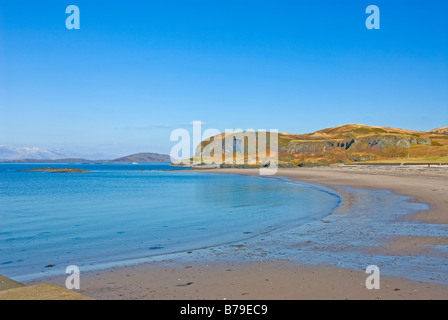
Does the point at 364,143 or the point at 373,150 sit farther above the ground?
the point at 364,143

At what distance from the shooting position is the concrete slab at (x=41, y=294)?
4.78 m

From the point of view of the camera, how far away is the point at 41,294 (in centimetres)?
491

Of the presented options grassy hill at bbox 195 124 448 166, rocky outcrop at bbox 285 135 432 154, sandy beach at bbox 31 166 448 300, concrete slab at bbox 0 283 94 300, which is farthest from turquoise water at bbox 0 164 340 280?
rocky outcrop at bbox 285 135 432 154

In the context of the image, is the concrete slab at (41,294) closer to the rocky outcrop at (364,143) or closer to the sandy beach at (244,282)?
the sandy beach at (244,282)

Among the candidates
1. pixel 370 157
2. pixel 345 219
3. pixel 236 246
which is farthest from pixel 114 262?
pixel 370 157

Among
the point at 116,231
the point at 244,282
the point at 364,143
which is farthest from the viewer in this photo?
the point at 364,143

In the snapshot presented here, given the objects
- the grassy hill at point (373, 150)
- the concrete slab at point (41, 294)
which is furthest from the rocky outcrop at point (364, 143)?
the concrete slab at point (41, 294)

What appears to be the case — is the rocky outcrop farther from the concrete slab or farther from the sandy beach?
the concrete slab

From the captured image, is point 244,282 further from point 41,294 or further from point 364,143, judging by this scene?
point 364,143

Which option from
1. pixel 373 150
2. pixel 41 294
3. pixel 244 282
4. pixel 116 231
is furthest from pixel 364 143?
pixel 41 294

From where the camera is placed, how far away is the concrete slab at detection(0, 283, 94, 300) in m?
4.78

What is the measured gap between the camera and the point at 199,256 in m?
10.3
